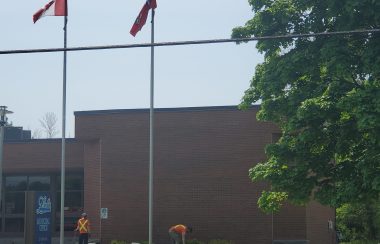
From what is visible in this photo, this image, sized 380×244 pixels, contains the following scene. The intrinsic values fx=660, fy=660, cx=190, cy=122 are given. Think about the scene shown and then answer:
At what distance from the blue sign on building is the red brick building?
31.2ft

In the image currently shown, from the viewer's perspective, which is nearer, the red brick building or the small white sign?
the red brick building

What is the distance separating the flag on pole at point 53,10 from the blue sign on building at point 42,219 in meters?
6.28

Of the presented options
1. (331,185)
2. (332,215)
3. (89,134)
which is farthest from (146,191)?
(331,185)

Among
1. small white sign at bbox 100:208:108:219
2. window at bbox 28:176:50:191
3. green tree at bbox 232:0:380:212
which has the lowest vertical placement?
small white sign at bbox 100:208:108:219

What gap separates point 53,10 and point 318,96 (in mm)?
10075

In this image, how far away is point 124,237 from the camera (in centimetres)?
3064

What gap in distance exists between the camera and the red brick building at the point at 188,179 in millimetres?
30391

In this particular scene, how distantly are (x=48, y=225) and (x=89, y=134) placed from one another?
1065 cm

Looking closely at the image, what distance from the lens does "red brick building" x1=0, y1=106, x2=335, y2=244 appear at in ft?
99.7

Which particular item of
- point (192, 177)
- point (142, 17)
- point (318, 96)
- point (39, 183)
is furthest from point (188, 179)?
point (318, 96)

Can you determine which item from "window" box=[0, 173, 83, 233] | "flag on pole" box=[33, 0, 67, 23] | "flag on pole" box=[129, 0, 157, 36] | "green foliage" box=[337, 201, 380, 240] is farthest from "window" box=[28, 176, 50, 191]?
"green foliage" box=[337, 201, 380, 240]

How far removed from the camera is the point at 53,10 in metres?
23.5

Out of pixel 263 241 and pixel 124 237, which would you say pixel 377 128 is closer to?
pixel 263 241

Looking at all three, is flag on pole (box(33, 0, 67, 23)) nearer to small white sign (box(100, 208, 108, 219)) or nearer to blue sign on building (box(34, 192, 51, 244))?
blue sign on building (box(34, 192, 51, 244))
